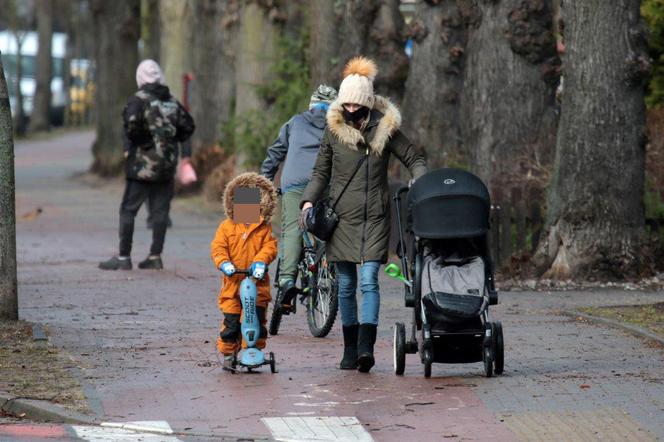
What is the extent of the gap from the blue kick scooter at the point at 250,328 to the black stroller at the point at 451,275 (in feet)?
2.82

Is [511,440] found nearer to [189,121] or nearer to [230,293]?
[230,293]

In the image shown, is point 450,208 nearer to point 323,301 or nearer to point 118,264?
point 323,301

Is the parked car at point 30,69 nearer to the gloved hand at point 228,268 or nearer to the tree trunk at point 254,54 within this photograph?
the tree trunk at point 254,54

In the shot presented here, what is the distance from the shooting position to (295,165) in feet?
41.5

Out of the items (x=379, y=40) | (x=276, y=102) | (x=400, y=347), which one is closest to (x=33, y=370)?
(x=400, y=347)

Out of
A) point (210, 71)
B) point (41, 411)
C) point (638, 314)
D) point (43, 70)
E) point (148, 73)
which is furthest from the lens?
point (43, 70)

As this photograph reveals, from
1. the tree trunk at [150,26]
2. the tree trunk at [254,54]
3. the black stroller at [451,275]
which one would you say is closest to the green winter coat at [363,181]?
the black stroller at [451,275]

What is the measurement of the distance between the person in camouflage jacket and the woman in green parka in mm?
6988

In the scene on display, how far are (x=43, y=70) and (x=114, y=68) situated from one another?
34.5m

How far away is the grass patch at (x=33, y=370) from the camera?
9.53 meters

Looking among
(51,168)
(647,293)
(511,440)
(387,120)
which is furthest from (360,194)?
(51,168)

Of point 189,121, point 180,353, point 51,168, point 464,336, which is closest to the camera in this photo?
point 464,336

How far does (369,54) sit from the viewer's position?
22.3 meters

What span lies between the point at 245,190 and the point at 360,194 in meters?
0.73
